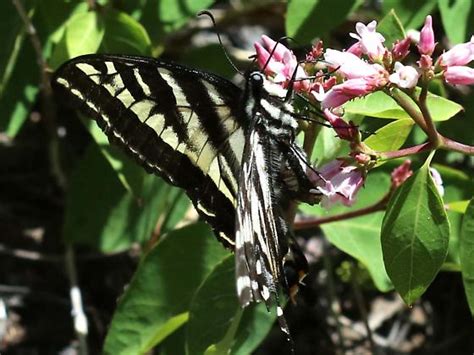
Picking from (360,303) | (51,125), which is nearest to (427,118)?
(360,303)

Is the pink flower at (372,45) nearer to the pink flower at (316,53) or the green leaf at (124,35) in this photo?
the pink flower at (316,53)

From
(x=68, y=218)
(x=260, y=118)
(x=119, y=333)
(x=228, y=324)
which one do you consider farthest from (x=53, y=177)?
(x=260, y=118)

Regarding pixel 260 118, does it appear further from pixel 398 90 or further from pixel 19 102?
pixel 19 102

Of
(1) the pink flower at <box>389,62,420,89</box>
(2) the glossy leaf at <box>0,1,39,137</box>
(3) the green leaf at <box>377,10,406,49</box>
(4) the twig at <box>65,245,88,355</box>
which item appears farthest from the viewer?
(2) the glossy leaf at <box>0,1,39,137</box>

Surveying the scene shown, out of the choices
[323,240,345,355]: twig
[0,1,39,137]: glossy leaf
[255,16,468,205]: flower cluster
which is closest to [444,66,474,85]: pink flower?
[255,16,468,205]: flower cluster

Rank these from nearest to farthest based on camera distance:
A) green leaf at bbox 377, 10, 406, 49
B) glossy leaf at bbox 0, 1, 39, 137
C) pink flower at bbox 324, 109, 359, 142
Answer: pink flower at bbox 324, 109, 359, 142
green leaf at bbox 377, 10, 406, 49
glossy leaf at bbox 0, 1, 39, 137

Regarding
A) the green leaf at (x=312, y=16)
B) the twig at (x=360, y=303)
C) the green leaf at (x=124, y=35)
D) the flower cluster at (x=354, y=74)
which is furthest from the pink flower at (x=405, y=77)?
the twig at (x=360, y=303)

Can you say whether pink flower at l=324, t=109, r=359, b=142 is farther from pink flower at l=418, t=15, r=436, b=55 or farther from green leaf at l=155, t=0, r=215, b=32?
green leaf at l=155, t=0, r=215, b=32
